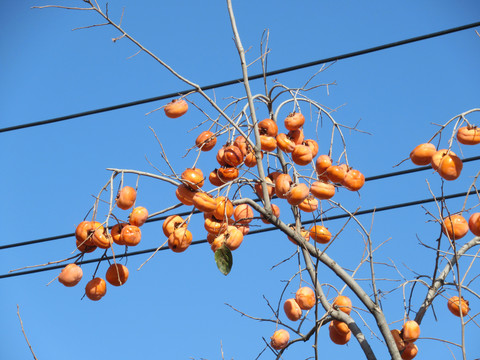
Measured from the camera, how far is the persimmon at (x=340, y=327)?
370 cm

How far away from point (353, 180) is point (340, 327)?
33.5 inches

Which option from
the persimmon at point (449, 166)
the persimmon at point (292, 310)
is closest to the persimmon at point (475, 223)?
the persimmon at point (449, 166)

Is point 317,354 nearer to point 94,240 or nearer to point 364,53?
point 94,240

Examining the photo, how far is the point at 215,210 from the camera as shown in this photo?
132 inches

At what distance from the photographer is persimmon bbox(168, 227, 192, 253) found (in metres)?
3.40

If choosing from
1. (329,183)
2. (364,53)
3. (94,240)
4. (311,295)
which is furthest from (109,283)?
(364,53)

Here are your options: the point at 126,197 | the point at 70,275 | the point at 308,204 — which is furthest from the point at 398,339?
the point at 70,275

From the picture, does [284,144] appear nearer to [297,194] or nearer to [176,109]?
[297,194]

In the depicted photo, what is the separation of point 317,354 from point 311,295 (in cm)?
69

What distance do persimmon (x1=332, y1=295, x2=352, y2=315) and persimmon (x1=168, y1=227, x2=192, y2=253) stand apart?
931 millimetres

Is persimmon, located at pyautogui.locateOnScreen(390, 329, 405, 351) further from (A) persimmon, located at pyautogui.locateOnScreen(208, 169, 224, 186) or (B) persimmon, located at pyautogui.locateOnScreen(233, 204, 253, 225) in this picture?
(A) persimmon, located at pyautogui.locateOnScreen(208, 169, 224, 186)

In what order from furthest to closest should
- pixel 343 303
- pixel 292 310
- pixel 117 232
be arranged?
pixel 292 310 → pixel 343 303 → pixel 117 232

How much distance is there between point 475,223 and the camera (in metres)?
3.49

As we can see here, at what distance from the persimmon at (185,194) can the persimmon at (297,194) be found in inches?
21.4
